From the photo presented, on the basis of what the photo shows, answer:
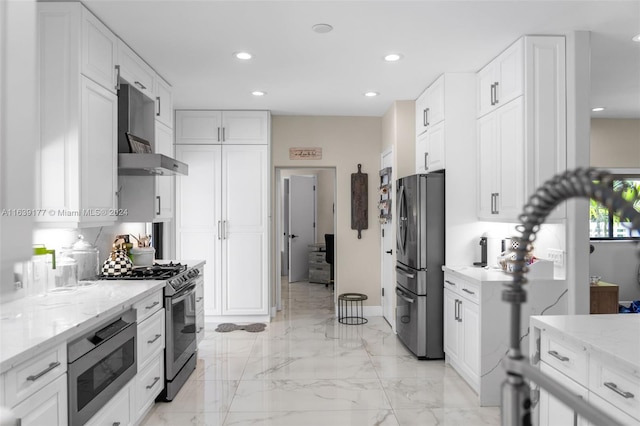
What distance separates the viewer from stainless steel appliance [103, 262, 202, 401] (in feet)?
10.4

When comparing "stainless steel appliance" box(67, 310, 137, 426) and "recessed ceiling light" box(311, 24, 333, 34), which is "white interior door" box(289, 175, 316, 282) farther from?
"stainless steel appliance" box(67, 310, 137, 426)

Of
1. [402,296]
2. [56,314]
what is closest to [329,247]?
[402,296]

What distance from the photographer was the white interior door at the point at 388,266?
513 cm

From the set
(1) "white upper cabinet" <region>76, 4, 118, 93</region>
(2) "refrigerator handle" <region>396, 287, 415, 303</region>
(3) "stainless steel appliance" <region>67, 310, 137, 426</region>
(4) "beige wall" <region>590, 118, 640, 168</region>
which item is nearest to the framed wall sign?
(2) "refrigerator handle" <region>396, 287, 415, 303</region>

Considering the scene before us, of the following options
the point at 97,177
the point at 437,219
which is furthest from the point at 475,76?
the point at 97,177

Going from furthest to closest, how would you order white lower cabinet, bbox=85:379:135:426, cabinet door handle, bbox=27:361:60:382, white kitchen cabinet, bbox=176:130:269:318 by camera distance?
1. white kitchen cabinet, bbox=176:130:269:318
2. white lower cabinet, bbox=85:379:135:426
3. cabinet door handle, bbox=27:361:60:382

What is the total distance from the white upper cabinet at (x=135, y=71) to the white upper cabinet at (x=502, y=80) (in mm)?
2947

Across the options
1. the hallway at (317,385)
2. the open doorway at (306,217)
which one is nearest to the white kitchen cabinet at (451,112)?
the hallway at (317,385)

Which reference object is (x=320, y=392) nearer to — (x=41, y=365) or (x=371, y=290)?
(x=41, y=365)

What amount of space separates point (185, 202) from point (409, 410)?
144 inches

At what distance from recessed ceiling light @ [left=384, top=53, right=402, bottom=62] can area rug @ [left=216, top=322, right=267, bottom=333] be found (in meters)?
3.31

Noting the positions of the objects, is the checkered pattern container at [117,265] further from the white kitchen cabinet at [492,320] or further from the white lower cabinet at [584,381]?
the white lower cabinet at [584,381]

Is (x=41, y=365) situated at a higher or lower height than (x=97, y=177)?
lower

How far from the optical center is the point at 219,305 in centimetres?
538
